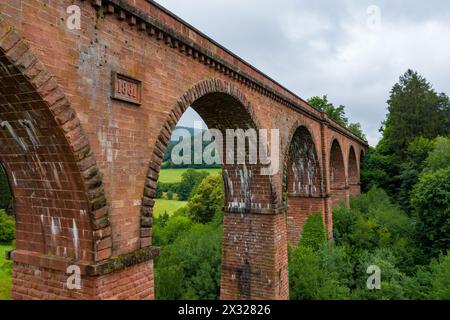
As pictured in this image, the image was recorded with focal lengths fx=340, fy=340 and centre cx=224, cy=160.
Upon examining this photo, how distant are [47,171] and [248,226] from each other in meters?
7.51

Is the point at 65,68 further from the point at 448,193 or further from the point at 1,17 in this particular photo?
the point at 448,193

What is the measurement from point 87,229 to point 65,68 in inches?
83.2

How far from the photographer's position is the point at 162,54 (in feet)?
19.9

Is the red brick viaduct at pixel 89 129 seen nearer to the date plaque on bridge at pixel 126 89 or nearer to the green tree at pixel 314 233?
the date plaque on bridge at pixel 126 89

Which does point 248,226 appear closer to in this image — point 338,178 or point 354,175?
point 338,178

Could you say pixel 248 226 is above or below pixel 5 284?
above

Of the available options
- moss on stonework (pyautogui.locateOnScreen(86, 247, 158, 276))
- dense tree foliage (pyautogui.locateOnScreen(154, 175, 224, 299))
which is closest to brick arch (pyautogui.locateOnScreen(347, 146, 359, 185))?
dense tree foliage (pyautogui.locateOnScreen(154, 175, 224, 299))

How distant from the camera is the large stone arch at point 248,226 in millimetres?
9953

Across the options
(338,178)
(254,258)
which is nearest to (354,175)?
(338,178)

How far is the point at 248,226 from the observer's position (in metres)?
11.1

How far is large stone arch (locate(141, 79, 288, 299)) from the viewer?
32.7 feet

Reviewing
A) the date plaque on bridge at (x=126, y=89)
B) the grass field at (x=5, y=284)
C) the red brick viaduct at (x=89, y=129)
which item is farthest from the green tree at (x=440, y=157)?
the grass field at (x=5, y=284)

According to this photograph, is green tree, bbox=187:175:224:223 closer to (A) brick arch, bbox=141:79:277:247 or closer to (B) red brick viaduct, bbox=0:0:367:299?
(A) brick arch, bbox=141:79:277:247
